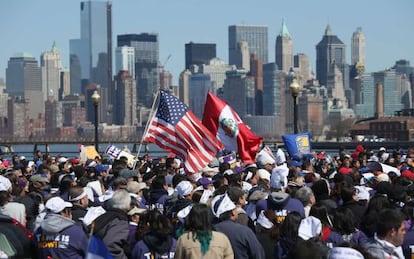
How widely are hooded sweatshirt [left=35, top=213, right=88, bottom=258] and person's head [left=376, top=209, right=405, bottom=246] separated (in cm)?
271

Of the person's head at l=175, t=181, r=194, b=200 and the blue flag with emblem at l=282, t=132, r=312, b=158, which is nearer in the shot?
the person's head at l=175, t=181, r=194, b=200

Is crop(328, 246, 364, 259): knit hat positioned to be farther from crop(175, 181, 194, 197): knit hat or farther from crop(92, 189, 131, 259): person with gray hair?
crop(175, 181, 194, 197): knit hat

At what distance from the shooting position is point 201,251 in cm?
948

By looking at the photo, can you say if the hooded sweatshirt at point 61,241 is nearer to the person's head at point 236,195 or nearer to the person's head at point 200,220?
the person's head at point 200,220

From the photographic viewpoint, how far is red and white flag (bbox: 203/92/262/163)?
67.9 ft

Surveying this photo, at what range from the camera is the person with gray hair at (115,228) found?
1047 centimetres

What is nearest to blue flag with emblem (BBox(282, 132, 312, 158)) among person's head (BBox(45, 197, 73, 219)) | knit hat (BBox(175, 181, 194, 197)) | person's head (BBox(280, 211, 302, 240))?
knit hat (BBox(175, 181, 194, 197))

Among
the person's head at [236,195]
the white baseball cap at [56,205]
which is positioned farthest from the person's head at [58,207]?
the person's head at [236,195]

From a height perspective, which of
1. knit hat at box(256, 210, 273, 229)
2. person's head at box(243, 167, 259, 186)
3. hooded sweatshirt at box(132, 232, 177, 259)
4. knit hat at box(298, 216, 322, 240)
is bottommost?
hooded sweatshirt at box(132, 232, 177, 259)

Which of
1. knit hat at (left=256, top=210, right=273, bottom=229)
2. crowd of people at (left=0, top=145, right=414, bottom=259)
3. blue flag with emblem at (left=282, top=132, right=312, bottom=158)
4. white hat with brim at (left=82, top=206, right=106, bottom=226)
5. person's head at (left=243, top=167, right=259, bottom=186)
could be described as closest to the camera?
crowd of people at (left=0, top=145, right=414, bottom=259)

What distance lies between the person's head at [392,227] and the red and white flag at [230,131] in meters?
12.0

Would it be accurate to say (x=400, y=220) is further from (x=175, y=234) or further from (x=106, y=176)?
(x=106, y=176)

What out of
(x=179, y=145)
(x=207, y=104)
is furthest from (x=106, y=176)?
(x=207, y=104)

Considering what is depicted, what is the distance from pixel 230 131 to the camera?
20844 millimetres
